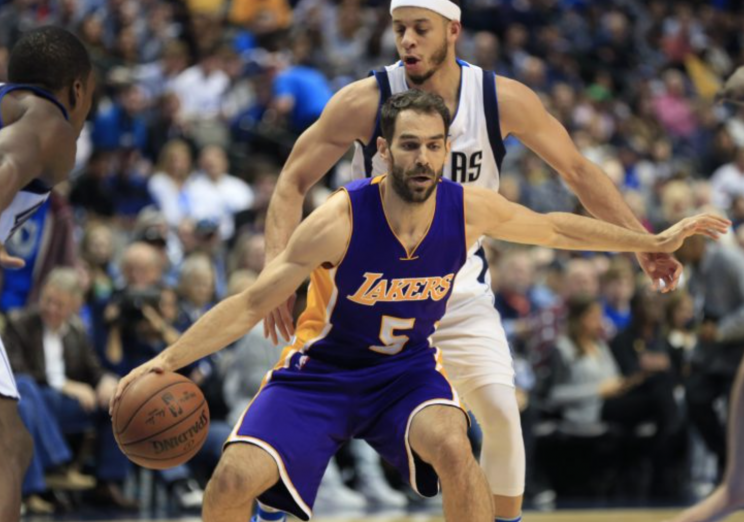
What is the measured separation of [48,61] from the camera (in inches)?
210

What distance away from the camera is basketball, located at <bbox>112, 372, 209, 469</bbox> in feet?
15.9

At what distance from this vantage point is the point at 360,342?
5117 mm

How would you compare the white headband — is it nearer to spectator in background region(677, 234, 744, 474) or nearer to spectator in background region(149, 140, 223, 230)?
spectator in background region(677, 234, 744, 474)

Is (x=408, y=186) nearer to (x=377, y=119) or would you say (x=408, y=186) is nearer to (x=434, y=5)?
(x=377, y=119)

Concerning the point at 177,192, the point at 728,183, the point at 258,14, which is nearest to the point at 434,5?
the point at 177,192

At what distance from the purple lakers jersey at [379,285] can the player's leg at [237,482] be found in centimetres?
51

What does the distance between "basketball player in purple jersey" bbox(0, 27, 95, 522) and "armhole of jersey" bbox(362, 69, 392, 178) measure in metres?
1.15

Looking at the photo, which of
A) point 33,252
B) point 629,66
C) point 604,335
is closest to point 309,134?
point 33,252

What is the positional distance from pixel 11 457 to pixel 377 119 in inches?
76.0

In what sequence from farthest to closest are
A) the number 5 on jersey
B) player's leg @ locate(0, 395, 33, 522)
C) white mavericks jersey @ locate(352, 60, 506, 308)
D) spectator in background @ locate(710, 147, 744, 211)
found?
1. spectator in background @ locate(710, 147, 744, 211)
2. white mavericks jersey @ locate(352, 60, 506, 308)
3. the number 5 on jersey
4. player's leg @ locate(0, 395, 33, 522)

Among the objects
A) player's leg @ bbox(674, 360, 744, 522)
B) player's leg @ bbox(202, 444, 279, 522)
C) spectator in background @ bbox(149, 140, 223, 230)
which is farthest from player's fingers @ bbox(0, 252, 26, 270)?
spectator in background @ bbox(149, 140, 223, 230)

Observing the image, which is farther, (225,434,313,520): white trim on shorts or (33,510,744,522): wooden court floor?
(33,510,744,522): wooden court floor

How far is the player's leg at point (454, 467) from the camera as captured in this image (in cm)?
481

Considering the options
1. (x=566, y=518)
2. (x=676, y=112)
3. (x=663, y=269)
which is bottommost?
(x=566, y=518)
